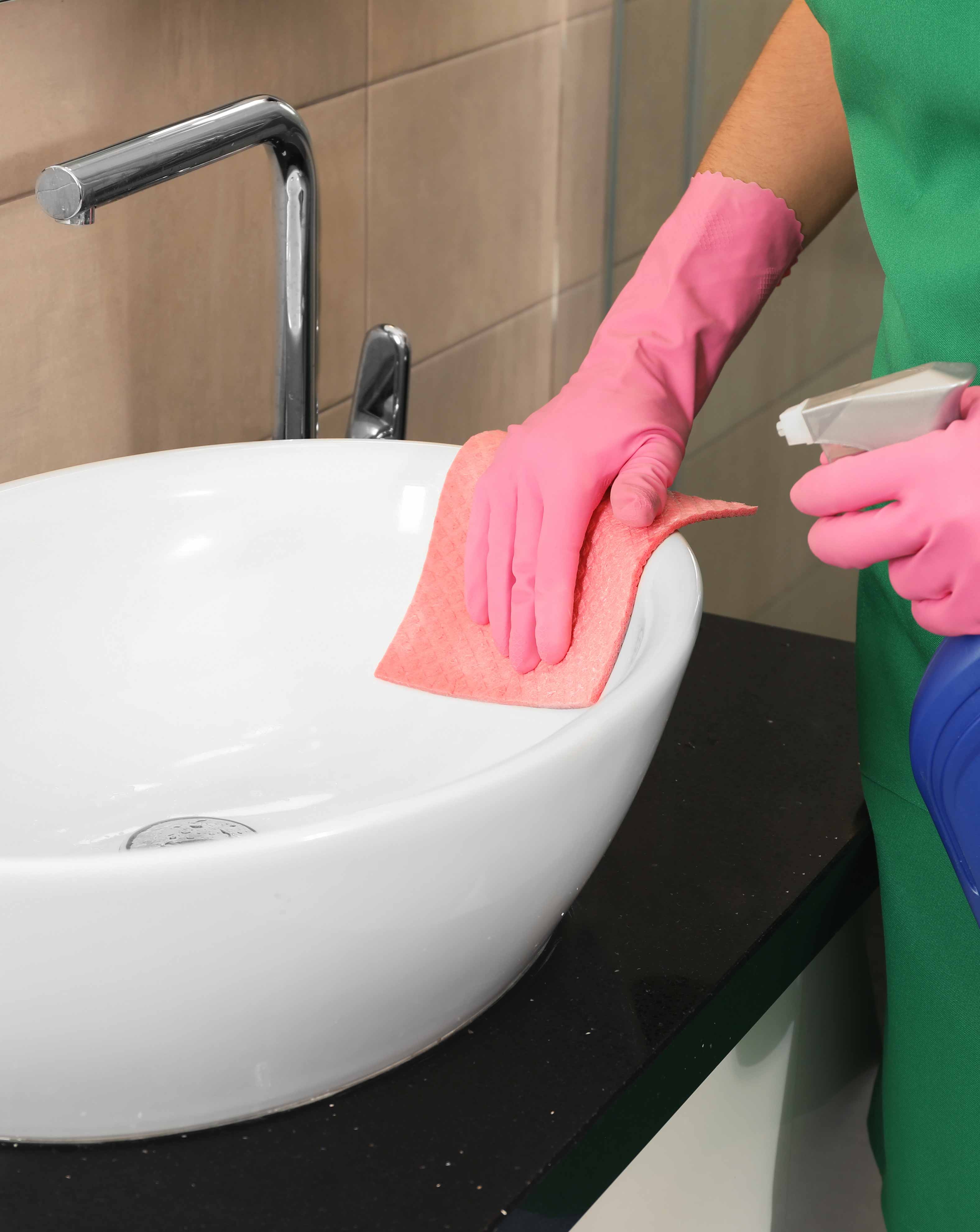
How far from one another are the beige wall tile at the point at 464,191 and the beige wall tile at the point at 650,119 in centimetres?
14

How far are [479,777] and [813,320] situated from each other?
1257mm

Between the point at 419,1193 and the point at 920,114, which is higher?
the point at 920,114

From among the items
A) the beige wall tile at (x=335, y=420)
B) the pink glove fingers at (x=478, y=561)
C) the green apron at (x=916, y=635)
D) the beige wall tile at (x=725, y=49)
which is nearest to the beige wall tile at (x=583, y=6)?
the beige wall tile at (x=725, y=49)

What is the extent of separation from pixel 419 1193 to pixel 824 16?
1.89ft

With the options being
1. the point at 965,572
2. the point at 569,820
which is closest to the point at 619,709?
the point at 569,820

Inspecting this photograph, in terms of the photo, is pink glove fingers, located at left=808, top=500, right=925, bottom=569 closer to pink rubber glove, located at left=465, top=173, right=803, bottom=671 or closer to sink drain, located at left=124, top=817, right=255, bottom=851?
pink rubber glove, located at left=465, top=173, right=803, bottom=671

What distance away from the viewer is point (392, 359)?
891 mm

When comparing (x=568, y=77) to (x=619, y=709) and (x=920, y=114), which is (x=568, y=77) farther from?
(x=619, y=709)

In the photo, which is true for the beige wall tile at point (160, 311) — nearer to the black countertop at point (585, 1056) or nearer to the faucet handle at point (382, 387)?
the faucet handle at point (382, 387)

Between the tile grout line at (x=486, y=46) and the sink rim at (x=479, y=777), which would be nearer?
the sink rim at (x=479, y=777)

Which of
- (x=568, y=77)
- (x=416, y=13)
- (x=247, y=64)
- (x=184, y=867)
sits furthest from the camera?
(x=568, y=77)

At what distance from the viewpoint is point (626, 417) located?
2.48 ft

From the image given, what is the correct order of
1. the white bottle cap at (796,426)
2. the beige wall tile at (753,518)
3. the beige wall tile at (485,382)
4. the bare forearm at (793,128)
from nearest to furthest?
the white bottle cap at (796,426) < the bare forearm at (793,128) < the beige wall tile at (485,382) < the beige wall tile at (753,518)

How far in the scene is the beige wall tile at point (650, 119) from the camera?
1.57 metres
